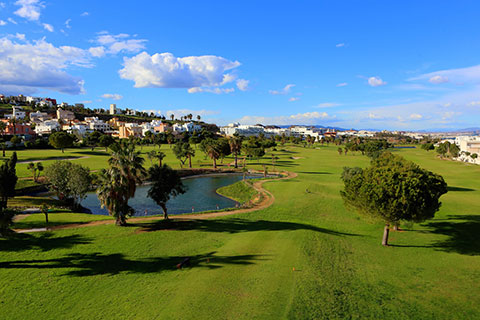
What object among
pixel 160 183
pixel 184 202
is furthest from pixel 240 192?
pixel 160 183

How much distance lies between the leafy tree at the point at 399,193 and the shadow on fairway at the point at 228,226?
8.49m

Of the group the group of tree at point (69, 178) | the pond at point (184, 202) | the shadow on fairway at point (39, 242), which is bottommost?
the pond at point (184, 202)

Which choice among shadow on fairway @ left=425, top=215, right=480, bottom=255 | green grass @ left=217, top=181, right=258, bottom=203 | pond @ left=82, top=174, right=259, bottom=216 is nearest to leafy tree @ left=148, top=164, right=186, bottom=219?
pond @ left=82, top=174, right=259, bottom=216

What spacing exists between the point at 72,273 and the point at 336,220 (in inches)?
1427

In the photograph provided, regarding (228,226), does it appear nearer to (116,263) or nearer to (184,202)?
(116,263)

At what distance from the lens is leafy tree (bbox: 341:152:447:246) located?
2802 cm

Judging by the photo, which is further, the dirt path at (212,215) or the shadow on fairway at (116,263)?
the dirt path at (212,215)

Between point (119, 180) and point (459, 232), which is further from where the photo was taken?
point (459, 232)

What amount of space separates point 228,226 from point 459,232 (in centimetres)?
3160

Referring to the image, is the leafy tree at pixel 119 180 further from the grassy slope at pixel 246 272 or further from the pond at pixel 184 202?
the pond at pixel 184 202

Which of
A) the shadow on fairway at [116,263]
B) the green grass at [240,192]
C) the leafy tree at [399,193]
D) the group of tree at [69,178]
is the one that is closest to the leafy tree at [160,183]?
the shadow on fairway at [116,263]

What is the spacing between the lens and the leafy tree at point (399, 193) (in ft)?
91.9

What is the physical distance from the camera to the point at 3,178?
149 feet

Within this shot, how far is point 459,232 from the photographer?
35875 mm
